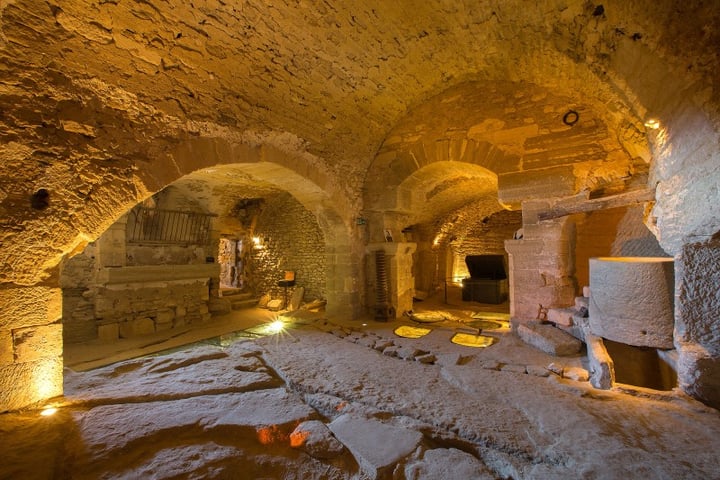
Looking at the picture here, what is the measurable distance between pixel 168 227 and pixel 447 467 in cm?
711

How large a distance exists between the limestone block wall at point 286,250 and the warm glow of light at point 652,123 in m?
6.39

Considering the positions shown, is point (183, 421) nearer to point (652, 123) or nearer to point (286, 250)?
point (652, 123)

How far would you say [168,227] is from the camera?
6.99 metres

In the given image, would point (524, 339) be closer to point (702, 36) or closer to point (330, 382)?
point (330, 382)

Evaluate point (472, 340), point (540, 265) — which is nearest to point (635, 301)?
point (540, 265)

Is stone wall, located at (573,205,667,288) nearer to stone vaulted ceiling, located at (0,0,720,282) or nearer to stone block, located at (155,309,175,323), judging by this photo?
stone vaulted ceiling, located at (0,0,720,282)

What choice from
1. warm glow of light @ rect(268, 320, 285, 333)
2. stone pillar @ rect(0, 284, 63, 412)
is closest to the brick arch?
stone pillar @ rect(0, 284, 63, 412)

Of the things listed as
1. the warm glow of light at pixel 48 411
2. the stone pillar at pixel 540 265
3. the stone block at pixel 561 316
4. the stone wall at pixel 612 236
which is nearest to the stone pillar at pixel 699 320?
the stone block at pixel 561 316

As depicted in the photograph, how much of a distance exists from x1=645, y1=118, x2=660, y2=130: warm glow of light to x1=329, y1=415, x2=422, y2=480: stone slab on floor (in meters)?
3.69

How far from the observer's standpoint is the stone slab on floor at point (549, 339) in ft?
12.5

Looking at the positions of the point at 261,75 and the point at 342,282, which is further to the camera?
the point at 342,282

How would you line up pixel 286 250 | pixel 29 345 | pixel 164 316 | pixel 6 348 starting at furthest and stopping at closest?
1. pixel 286 250
2. pixel 164 316
3. pixel 29 345
4. pixel 6 348

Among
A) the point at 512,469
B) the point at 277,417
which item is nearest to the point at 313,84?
the point at 277,417

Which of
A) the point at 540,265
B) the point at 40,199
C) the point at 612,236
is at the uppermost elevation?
the point at 40,199
